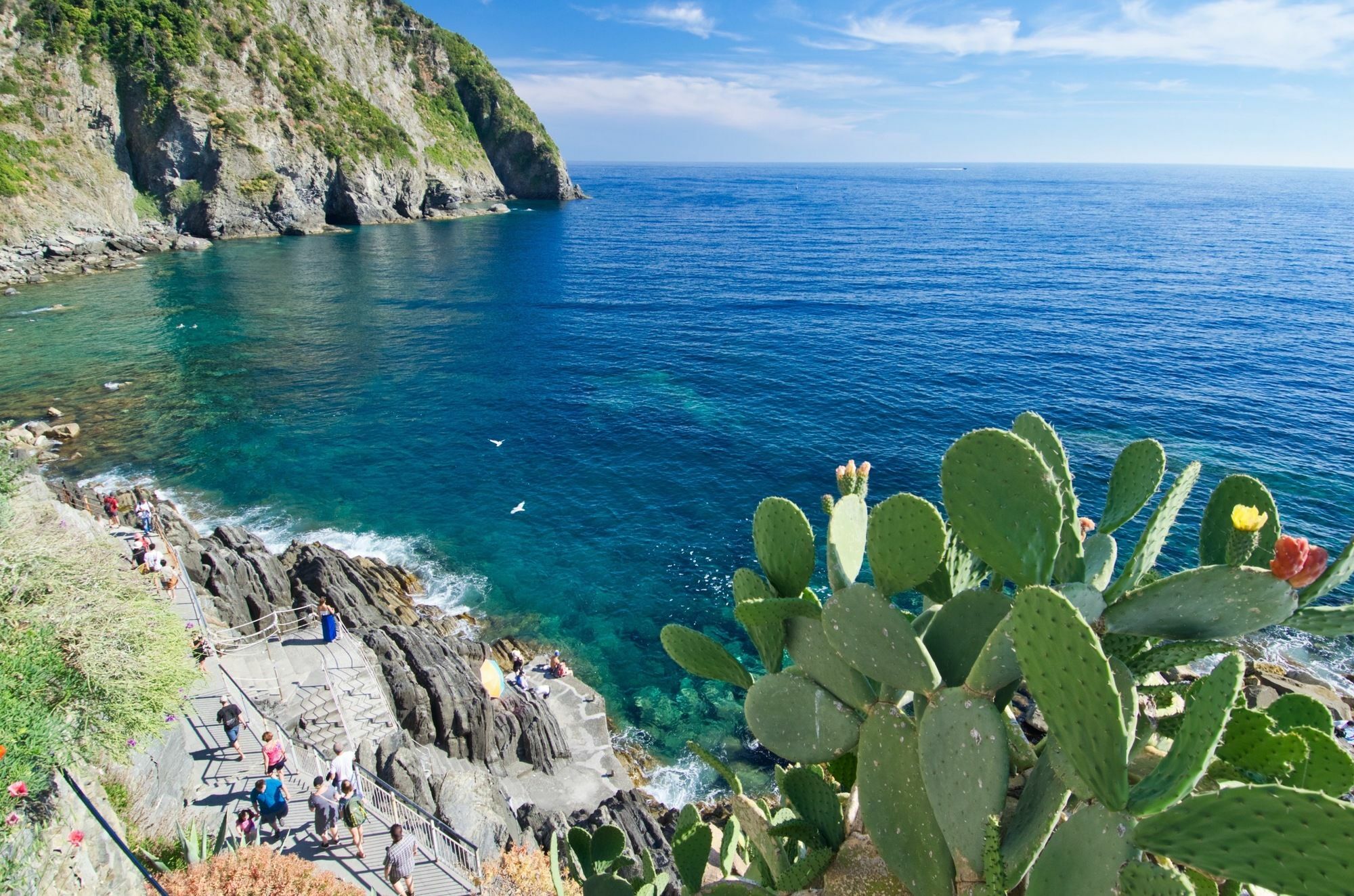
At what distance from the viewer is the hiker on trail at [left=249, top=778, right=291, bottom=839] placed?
41.9ft

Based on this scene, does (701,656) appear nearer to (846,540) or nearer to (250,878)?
(846,540)

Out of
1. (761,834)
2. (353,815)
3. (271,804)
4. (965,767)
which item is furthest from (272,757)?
(965,767)

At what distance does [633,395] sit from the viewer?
4528cm

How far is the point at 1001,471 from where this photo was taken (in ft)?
13.4

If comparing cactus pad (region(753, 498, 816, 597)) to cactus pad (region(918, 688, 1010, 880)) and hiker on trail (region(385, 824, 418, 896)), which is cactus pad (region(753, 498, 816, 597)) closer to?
cactus pad (region(918, 688, 1010, 880))

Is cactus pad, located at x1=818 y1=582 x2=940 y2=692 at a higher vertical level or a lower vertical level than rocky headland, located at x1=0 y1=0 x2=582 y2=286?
lower

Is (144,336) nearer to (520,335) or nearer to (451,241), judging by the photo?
(520,335)

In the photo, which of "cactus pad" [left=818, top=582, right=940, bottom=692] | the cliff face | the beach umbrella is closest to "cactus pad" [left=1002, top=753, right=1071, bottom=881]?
"cactus pad" [left=818, top=582, right=940, bottom=692]

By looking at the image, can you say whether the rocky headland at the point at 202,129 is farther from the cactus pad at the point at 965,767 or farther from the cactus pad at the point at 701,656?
the cactus pad at the point at 965,767

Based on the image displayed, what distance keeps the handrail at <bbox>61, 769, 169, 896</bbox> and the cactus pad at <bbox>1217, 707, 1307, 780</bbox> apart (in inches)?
484

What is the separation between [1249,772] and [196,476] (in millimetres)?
39173

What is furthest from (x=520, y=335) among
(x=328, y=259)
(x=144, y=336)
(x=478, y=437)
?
(x=328, y=259)

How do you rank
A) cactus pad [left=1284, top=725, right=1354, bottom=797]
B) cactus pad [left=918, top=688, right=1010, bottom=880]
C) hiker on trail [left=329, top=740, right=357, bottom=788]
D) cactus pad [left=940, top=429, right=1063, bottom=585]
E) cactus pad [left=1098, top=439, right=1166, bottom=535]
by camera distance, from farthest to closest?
hiker on trail [left=329, top=740, right=357, bottom=788]
cactus pad [left=1098, top=439, right=1166, bottom=535]
cactus pad [left=940, top=429, right=1063, bottom=585]
cactus pad [left=1284, top=725, right=1354, bottom=797]
cactus pad [left=918, top=688, right=1010, bottom=880]

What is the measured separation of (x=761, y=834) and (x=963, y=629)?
2359 millimetres
